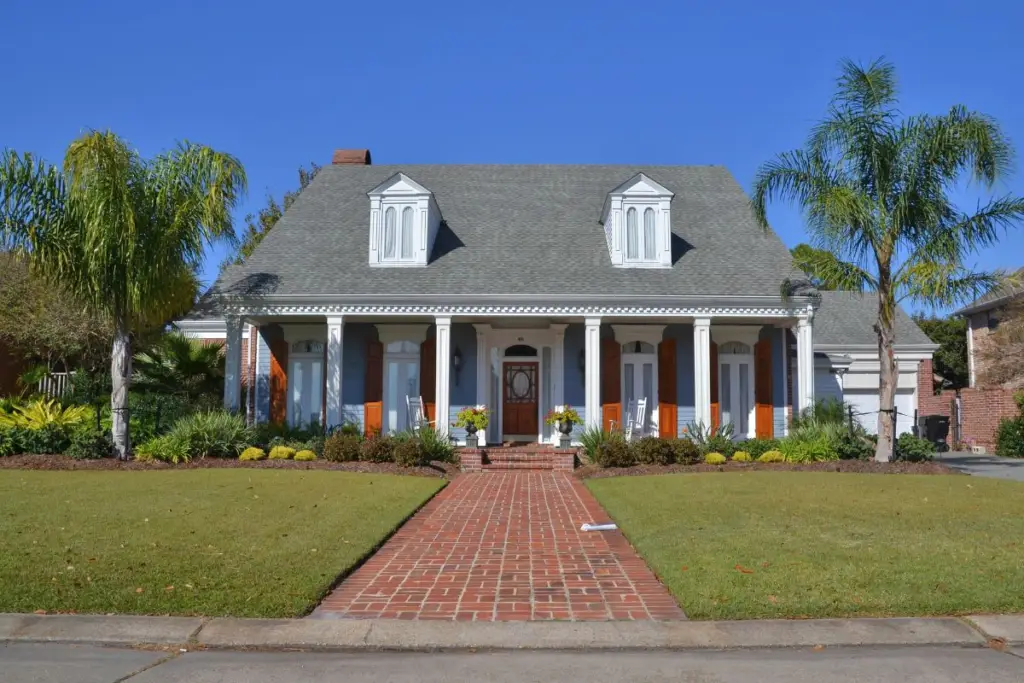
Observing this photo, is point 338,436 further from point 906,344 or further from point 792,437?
point 906,344

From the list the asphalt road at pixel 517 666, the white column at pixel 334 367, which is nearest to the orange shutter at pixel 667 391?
the white column at pixel 334 367

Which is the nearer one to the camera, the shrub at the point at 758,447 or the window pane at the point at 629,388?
the shrub at the point at 758,447

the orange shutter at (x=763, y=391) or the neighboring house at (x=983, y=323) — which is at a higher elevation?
the neighboring house at (x=983, y=323)

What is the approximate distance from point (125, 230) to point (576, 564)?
11385 mm

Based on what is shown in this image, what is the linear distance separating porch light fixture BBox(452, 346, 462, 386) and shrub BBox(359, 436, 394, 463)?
3.91 m

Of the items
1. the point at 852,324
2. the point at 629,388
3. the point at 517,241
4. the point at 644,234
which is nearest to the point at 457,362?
the point at 517,241

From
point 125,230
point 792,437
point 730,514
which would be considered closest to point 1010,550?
point 730,514

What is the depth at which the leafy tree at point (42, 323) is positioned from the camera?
2322 cm

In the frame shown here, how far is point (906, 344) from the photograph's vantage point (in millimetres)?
26703

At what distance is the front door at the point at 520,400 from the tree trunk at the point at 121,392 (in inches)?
324

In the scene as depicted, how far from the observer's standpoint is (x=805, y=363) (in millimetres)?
17797

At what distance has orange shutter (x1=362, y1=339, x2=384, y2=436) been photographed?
62.6 ft

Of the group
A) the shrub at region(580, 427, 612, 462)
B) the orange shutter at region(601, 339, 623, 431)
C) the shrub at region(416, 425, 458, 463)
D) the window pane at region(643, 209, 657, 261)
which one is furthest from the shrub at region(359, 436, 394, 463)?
the window pane at region(643, 209, 657, 261)

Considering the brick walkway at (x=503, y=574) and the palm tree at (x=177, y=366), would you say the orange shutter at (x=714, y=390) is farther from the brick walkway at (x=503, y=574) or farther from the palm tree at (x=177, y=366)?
the palm tree at (x=177, y=366)
